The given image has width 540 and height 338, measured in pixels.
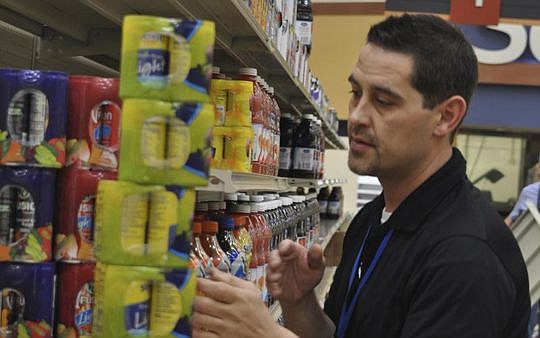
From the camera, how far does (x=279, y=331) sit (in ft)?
5.20

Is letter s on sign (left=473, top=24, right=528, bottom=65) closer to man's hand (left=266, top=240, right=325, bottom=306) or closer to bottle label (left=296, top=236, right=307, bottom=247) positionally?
bottle label (left=296, top=236, right=307, bottom=247)

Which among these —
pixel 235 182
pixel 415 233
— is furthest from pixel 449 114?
pixel 235 182

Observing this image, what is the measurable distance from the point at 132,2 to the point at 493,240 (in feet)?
3.94

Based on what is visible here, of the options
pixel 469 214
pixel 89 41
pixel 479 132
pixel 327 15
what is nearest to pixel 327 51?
pixel 327 15

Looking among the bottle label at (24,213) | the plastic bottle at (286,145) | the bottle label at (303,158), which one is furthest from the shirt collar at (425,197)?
the bottle label at (303,158)

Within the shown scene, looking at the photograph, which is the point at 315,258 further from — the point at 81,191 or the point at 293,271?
the point at 81,191

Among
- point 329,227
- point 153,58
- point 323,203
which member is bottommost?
point 329,227

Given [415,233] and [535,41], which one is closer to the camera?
[415,233]

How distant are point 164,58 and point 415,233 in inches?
31.2

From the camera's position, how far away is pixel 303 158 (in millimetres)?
3879

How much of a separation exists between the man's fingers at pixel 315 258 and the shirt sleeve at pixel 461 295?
435mm

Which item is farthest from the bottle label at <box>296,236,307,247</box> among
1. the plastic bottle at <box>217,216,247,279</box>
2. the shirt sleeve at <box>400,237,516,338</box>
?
the shirt sleeve at <box>400,237,516,338</box>

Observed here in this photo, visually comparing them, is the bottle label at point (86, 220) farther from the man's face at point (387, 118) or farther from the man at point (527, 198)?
the man at point (527, 198)

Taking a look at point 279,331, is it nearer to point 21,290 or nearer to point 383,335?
point 383,335
